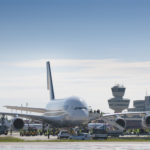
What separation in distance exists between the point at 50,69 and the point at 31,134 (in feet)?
96.3

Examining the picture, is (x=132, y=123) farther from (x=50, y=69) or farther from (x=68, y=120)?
(x=68, y=120)

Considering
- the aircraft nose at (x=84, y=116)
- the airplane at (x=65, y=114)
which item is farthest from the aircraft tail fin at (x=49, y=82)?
the aircraft nose at (x=84, y=116)

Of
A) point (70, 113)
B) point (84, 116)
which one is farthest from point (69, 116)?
point (84, 116)

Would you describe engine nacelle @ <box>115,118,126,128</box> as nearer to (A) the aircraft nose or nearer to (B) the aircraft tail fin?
(A) the aircraft nose

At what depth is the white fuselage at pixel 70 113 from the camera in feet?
230

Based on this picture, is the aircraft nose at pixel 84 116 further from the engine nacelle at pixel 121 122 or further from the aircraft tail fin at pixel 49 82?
the aircraft tail fin at pixel 49 82

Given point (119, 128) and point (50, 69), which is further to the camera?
point (50, 69)

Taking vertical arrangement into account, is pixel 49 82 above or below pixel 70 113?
above

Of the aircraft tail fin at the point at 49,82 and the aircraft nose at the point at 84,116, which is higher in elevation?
the aircraft tail fin at the point at 49,82

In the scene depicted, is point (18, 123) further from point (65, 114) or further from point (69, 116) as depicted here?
point (69, 116)

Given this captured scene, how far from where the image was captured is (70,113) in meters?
71.1

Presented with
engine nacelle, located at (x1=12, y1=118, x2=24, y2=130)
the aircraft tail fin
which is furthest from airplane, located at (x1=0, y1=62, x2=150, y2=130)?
the aircraft tail fin

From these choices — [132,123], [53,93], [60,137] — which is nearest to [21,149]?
[60,137]

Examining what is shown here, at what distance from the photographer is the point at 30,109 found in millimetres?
87562
